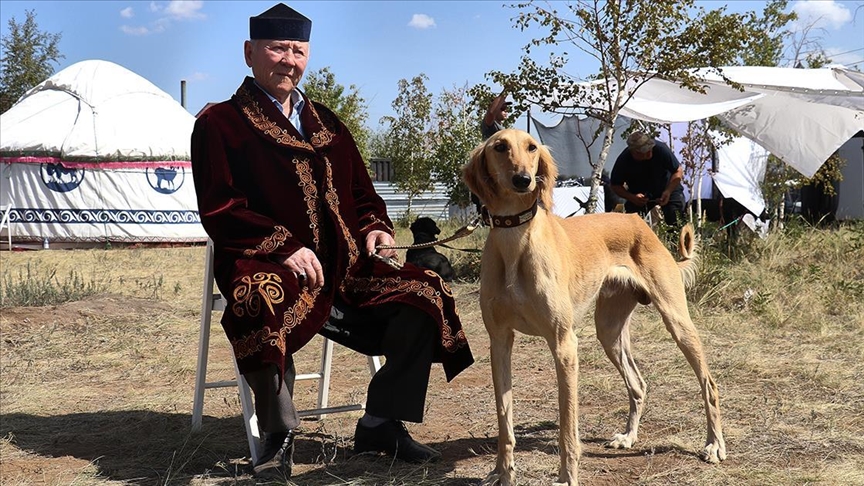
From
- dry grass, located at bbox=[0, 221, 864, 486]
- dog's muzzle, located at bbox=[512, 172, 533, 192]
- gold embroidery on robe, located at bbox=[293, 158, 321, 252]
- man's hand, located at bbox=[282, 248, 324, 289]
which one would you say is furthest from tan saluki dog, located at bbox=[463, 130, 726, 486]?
gold embroidery on robe, located at bbox=[293, 158, 321, 252]

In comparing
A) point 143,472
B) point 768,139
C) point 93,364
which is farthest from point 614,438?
point 768,139

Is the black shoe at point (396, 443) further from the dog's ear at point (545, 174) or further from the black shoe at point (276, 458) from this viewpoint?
the dog's ear at point (545, 174)

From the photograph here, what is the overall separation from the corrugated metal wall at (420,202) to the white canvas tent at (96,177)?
23.7 ft

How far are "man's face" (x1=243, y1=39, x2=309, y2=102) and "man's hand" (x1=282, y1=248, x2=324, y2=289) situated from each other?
0.78 meters

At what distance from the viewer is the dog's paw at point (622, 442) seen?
3951 mm

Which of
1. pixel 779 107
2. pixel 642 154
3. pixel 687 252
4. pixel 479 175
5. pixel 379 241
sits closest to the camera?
pixel 479 175

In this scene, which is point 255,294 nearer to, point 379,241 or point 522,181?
point 379,241

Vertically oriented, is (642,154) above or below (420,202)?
above

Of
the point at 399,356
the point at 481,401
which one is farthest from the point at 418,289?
the point at 481,401

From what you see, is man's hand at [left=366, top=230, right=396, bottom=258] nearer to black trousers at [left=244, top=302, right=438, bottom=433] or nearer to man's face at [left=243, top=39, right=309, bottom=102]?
black trousers at [left=244, top=302, right=438, bottom=433]

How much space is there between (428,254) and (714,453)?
6569 mm

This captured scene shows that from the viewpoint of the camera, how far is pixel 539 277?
3.20 m

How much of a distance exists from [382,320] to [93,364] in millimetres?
3169

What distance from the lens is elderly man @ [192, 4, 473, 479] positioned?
364 centimetres
